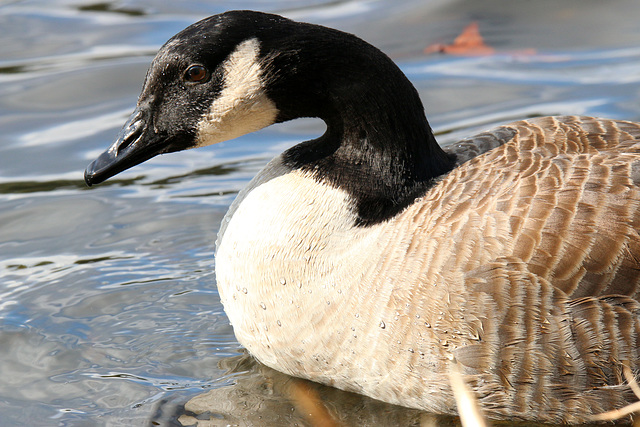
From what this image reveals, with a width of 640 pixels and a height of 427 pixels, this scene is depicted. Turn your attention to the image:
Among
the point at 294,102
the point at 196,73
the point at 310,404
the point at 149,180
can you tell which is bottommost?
the point at 310,404

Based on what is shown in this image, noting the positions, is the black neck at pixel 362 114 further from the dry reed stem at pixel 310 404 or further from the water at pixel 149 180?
the water at pixel 149 180

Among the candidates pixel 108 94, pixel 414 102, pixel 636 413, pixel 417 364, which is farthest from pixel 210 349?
pixel 108 94

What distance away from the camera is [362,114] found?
480 cm

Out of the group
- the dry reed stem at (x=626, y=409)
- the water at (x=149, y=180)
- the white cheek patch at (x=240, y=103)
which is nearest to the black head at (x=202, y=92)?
the white cheek patch at (x=240, y=103)

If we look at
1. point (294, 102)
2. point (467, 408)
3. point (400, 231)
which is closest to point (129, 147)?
point (294, 102)

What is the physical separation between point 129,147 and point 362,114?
132cm

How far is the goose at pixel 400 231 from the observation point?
14.2 feet

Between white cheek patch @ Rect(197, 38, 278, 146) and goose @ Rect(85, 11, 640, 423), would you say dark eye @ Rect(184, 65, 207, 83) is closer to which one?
goose @ Rect(85, 11, 640, 423)

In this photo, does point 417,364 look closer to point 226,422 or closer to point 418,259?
point 418,259

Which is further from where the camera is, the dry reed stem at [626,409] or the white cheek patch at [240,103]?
the white cheek patch at [240,103]

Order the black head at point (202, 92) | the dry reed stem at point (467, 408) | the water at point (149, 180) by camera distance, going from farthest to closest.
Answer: the water at point (149, 180)
the black head at point (202, 92)
the dry reed stem at point (467, 408)

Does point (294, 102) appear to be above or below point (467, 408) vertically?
above

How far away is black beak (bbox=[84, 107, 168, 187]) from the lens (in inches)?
195

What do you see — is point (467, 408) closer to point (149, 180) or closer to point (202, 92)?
point (202, 92)
